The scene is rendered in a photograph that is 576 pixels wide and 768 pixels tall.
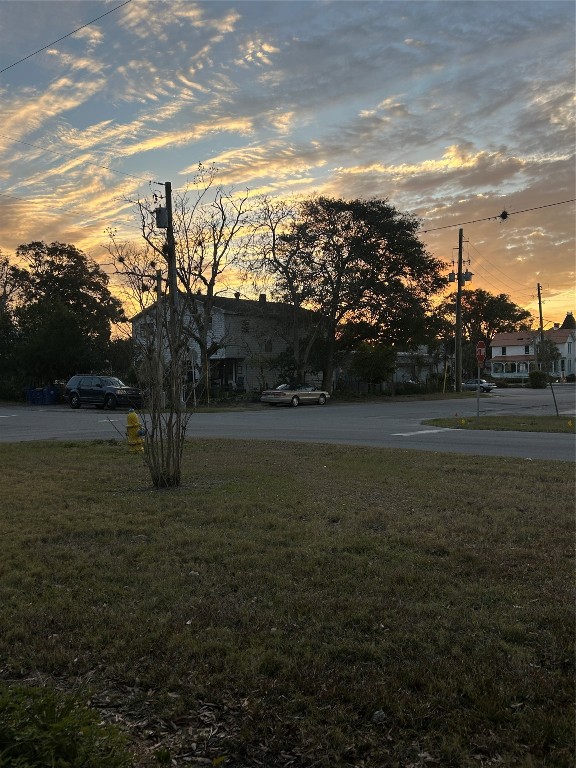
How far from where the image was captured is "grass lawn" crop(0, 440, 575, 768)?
282 centimetres

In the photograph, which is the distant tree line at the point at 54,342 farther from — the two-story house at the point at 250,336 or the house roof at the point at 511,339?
the house roof at the point at 511,339

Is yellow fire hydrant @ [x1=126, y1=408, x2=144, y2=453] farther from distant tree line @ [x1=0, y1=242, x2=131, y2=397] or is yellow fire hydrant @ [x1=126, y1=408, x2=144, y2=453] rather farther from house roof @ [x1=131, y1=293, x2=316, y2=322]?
house roof @ [x1=131, y1=293, x2=316, y2=322]

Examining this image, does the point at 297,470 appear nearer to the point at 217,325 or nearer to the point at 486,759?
the point at 486,759

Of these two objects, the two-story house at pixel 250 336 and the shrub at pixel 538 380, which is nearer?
the two-story house at pixel 250 336

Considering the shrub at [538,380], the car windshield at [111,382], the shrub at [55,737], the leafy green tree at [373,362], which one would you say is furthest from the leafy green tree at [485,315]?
the shrub at [55,737]

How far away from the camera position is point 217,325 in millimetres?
45250

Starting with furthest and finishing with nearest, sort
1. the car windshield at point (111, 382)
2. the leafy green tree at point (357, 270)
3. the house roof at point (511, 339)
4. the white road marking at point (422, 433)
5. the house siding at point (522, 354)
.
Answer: the house roof at point (511, 339)
the house siding at point (522, 354)
the leafy green tree at point (357, 270)
the car windshield at point (111, 382)
the white road marking at point (422, 433)

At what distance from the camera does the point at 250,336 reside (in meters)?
46.5

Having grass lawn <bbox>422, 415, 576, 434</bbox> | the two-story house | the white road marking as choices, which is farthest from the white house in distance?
the white road marking

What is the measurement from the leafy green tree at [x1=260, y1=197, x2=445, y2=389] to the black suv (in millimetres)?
11941

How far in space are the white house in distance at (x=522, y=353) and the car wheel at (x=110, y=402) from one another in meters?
73.7

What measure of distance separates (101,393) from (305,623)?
96.9ft

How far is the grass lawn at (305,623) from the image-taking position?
282cm

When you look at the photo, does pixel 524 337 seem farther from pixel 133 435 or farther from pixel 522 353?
pixel 133 435
